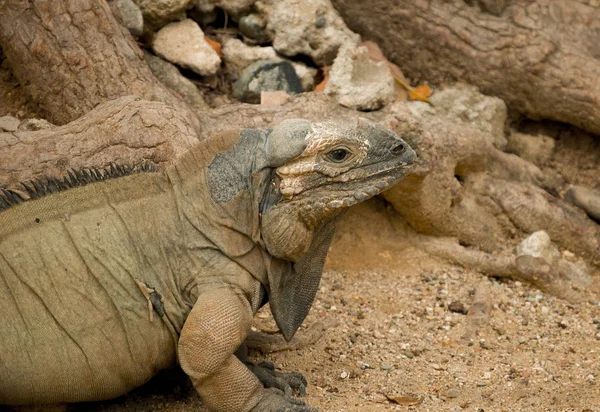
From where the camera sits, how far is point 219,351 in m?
4.09

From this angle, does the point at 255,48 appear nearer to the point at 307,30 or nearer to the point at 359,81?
the point at 307,30

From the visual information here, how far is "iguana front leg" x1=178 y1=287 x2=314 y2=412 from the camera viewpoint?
408cm

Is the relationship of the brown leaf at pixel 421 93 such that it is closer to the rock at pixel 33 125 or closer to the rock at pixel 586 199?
the rock at pixel 586 199

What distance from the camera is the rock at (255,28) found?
24.4 feet

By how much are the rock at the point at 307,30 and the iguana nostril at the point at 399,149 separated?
3.05 m

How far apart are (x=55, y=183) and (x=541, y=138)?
5070mm

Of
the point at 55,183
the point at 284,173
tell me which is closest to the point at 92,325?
the point at 55,183

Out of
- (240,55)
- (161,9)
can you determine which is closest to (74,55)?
(161,9)

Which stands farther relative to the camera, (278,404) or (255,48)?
(255,48)

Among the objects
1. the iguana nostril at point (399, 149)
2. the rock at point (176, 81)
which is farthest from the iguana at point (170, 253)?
the rock at point (176, 81)

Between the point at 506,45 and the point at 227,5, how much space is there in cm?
239

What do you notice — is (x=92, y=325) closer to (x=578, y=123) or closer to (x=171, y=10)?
(x=171, y=10)

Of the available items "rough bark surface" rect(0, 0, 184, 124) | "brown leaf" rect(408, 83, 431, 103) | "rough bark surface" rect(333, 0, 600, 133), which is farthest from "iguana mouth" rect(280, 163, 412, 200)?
"rough bark surface" rect(333, 0, 600, 133)

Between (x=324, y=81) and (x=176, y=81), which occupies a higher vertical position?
(x=176, y=81)
